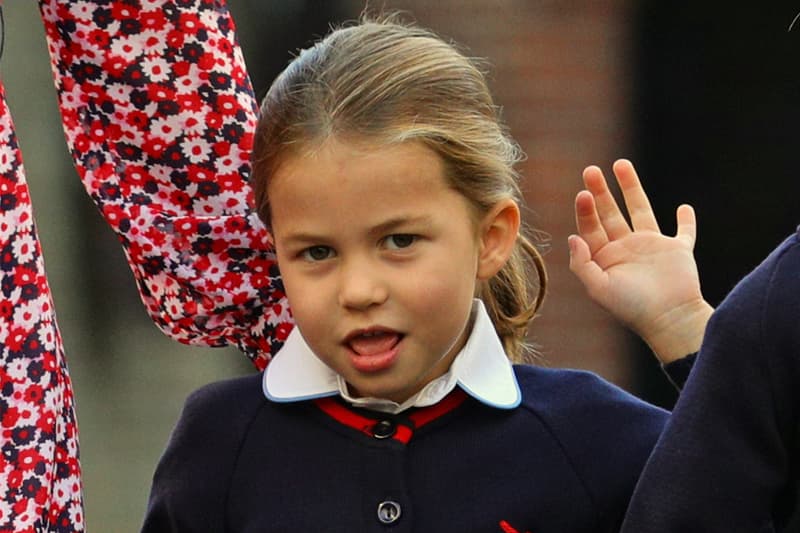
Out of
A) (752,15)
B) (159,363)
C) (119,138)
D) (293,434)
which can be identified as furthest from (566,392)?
(159,363)

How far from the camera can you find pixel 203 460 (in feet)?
8.94

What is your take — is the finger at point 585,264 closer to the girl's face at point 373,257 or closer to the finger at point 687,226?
the finger at point 687,226

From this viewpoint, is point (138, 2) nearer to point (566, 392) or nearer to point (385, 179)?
point (385, 179)

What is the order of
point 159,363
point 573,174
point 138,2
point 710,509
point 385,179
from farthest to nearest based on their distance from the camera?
point 159,363 < point 573,174 < point 138,2 < point 385,179 < point 710,509

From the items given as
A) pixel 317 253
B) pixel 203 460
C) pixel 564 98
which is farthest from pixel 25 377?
pixel 564 98

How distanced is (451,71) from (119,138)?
579 millimetres

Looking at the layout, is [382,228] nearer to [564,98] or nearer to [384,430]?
[384,430]

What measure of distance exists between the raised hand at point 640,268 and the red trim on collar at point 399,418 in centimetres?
30

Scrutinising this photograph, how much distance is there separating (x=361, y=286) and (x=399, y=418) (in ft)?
0.75

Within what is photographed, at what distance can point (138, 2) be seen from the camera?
117 inches

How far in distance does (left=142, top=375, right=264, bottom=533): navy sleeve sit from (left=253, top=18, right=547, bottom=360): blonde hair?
27cm

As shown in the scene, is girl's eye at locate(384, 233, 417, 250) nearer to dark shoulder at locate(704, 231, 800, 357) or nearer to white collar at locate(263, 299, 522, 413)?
white collar at locate(263, 299, 522, 413)

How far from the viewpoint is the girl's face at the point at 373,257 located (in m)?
2.58

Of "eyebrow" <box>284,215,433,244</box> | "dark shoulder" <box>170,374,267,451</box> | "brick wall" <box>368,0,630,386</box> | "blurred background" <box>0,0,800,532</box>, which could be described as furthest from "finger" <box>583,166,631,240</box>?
"brick wall" <box>368,0,630,386</box>
